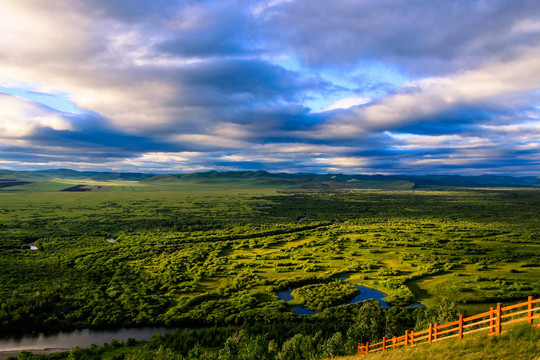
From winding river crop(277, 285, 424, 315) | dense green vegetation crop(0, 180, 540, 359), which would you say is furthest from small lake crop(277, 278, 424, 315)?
dense green vegetation crop(0, 180, 540, 359)

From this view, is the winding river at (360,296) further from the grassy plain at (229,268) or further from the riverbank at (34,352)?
the riverbank at (34,352)

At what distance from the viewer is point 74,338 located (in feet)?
161

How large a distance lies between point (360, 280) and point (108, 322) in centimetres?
5106

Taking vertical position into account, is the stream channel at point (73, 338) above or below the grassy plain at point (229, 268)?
below

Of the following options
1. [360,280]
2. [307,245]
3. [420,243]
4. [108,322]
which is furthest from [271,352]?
[420,243]

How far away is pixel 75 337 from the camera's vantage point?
4922cm

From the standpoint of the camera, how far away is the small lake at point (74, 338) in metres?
46.8

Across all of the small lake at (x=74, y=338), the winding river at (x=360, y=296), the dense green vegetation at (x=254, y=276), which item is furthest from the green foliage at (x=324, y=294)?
the small lake at (x=74, y=338)

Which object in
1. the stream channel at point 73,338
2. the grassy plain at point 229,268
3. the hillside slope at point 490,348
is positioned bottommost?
the stream channel at point 73,338

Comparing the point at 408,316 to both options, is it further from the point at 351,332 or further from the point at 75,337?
the point at 75,337

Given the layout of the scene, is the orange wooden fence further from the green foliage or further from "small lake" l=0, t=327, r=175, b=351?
"small lake" l=0, t=327, r=175, b=351

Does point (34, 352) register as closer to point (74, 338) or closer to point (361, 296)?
point (74, 338)

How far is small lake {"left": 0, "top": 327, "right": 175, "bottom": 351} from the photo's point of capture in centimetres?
4684

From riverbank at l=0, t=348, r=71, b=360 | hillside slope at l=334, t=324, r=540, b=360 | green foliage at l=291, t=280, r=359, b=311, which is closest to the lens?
hillside slope at l=334, t=324, r=540, b=360
